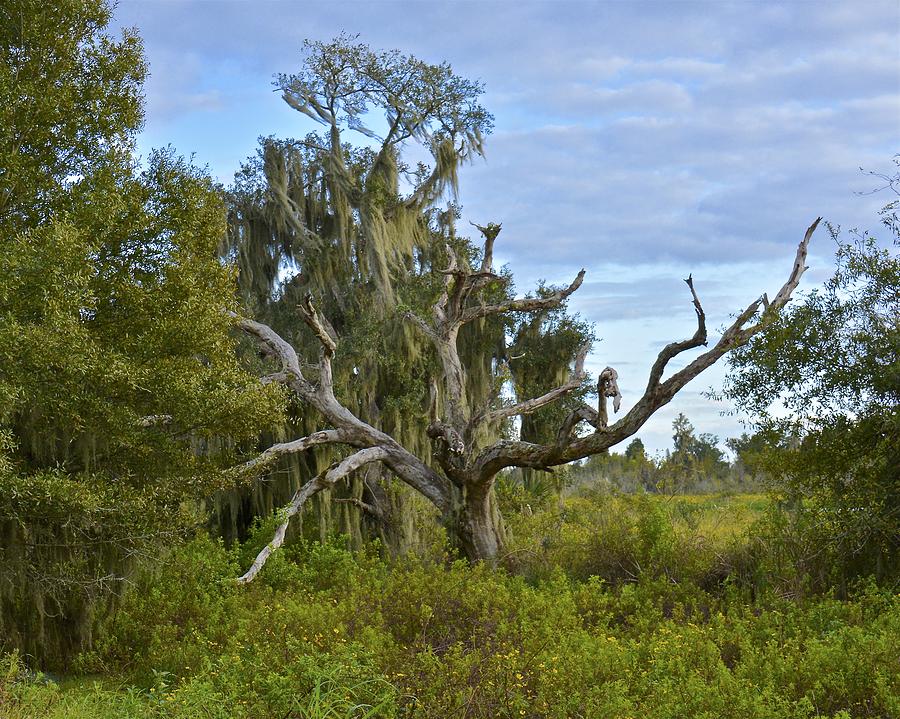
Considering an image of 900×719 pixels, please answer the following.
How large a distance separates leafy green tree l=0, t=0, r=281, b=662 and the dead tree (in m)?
1.54

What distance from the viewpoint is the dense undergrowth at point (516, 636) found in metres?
7.02

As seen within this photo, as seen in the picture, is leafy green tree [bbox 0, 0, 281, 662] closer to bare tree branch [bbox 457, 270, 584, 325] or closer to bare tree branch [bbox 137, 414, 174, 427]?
bare tree branch [bbox 137, 414, 174, 427]

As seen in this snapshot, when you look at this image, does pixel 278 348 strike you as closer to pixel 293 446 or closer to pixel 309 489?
pixel 293 446

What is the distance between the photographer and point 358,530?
16.2m

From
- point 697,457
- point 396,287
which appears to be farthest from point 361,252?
point 697,457

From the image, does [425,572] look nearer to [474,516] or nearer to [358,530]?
[474,516]

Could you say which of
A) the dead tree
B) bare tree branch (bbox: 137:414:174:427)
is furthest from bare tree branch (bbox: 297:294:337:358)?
bare tree branch (bbox: 137:414:174:427)

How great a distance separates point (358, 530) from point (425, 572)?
3.77 meters

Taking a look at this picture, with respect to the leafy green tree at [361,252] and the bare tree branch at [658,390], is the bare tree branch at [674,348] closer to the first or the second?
the bare tree branch at [658,390]

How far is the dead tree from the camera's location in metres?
12.4

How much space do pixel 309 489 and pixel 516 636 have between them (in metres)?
5.09

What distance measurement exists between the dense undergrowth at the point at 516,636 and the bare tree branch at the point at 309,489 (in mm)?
329

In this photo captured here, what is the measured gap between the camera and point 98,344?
402 inches

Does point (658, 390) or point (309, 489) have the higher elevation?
point (658, 390)
